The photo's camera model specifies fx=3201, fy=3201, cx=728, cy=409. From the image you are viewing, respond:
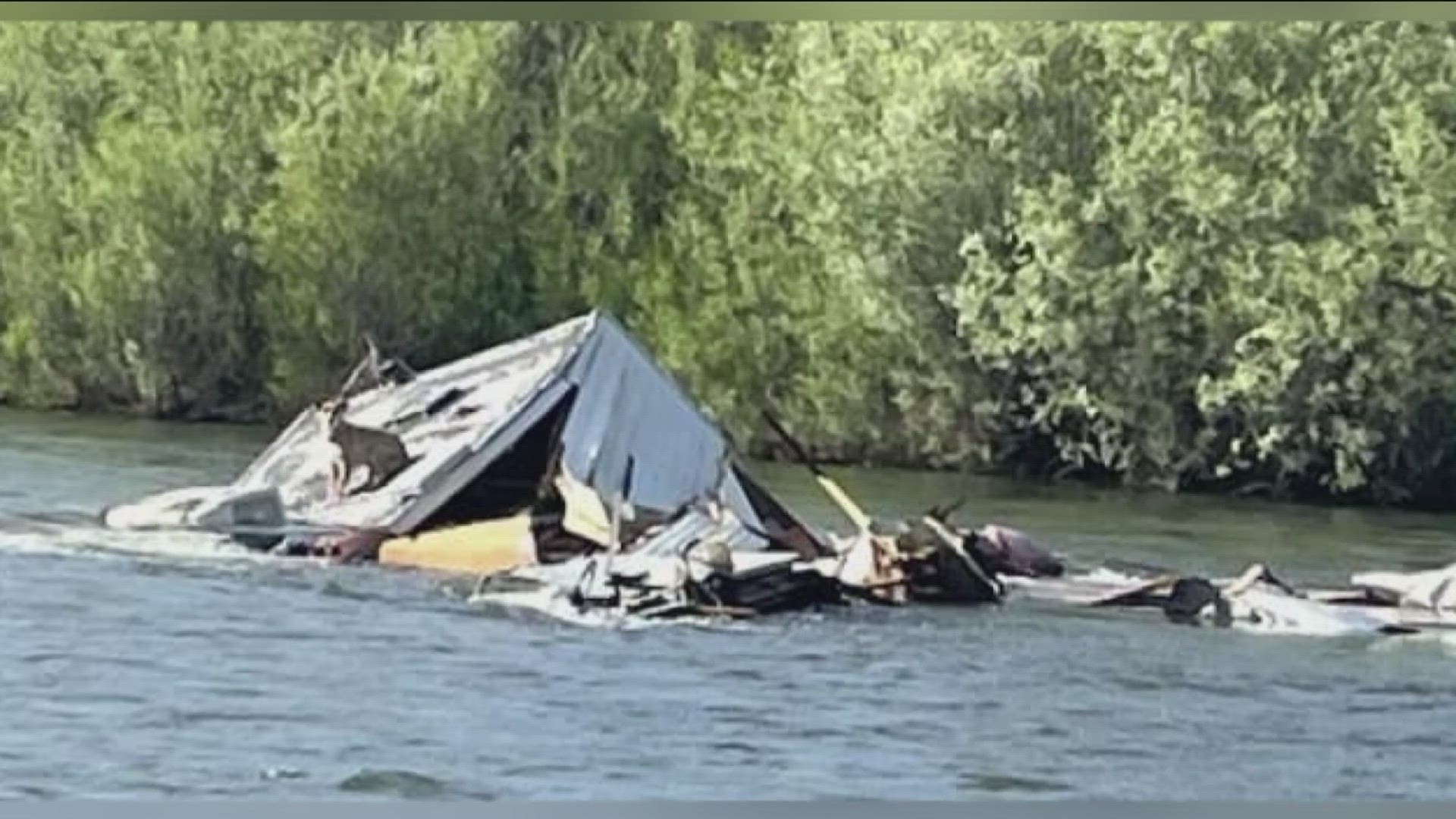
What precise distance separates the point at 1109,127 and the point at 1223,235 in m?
0.26

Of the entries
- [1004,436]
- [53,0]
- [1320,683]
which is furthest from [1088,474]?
[53,0]

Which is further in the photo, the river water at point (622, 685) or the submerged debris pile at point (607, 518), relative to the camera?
the submerged debris pile at point (607, 518)

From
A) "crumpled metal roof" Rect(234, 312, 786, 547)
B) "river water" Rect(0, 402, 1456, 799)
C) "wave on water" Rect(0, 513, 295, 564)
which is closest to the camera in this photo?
"river water" Rect(0, 402, 1456, 799)

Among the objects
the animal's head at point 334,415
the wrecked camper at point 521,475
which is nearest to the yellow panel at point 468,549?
the wrecked camper at point 521,475

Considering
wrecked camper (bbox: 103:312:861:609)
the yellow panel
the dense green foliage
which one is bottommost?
the yellow panel

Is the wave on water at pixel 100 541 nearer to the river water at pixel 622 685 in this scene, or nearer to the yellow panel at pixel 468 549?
the river water at pixel 622 685

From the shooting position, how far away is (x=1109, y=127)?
5402 mm

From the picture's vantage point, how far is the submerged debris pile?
17.4ft

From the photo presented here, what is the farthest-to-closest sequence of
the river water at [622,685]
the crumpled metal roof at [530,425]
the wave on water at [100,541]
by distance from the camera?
the crumpled metal roof at [530,425]
the wave on water at [100,541]
the river water at [622,685]

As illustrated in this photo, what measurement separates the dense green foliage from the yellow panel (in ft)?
0.98

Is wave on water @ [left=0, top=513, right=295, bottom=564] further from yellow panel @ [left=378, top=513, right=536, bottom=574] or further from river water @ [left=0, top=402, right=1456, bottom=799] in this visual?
yellow panel @ [left=378, top=513, right=536, bottom=574]

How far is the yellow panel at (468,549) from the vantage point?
17.4ft

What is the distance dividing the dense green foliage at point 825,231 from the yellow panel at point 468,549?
0.98 feet

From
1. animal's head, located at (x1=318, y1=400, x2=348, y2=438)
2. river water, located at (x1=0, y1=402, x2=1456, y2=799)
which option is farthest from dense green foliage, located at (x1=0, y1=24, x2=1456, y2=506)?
river water, located at (x1=0, y1=402, x2=1456, y2=799)
